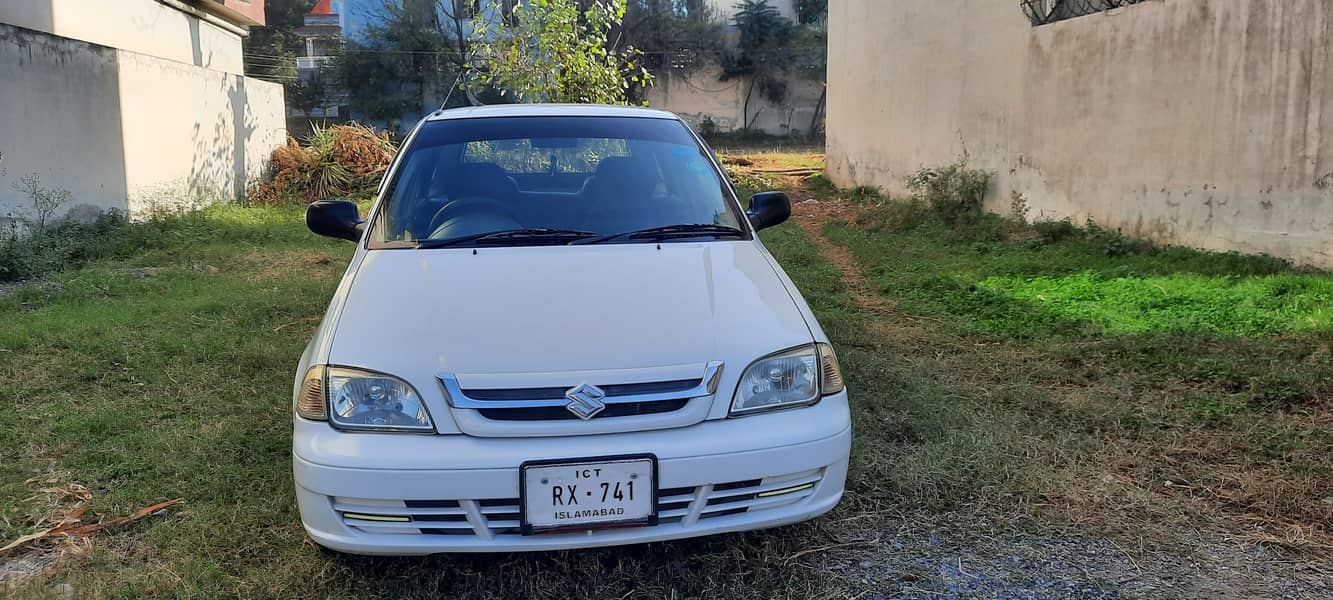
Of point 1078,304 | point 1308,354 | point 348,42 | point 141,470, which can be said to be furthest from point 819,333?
point 348,42

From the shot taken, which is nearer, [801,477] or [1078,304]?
→ [801,477]

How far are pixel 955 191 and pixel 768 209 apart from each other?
690 centimetres

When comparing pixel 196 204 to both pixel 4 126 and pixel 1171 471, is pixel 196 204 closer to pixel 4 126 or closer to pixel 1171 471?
pixel 4 126

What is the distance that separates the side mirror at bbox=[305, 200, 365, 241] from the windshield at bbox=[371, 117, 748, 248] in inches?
10.0

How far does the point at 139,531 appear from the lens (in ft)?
9.44

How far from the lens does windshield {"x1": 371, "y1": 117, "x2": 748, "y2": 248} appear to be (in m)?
3.21

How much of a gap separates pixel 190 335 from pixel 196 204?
585cm

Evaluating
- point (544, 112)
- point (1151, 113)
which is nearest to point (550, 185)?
point (544, 112)

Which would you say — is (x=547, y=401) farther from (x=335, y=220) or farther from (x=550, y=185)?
(x=335, y=220)

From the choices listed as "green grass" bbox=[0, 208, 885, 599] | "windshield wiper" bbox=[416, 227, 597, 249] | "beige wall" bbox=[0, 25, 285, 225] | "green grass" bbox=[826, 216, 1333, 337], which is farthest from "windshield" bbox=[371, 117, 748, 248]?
"beige wall" bbox=[0, 25, 285, 225]

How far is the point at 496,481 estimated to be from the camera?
7.23ft

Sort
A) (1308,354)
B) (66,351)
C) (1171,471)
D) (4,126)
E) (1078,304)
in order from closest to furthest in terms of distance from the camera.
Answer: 1. (1171,471)
2. (1308,354)
3. (66,351)
4. (1078,304)
5. (4,126)

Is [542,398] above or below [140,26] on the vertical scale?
below

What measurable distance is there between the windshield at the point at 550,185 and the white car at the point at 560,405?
253 millimetres
